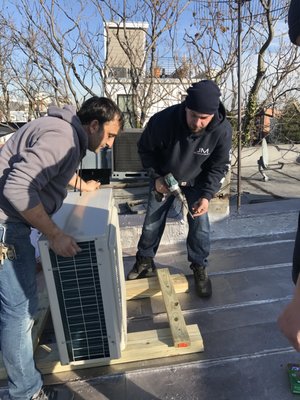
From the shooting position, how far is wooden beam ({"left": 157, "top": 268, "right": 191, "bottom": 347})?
2.32 meters

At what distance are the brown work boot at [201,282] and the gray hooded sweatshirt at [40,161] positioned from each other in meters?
1.58

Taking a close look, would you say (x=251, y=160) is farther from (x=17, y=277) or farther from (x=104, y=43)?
(x=17, y=277)

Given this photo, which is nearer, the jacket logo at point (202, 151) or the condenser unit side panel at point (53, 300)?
the condenser unit side panel at point (53, 300)

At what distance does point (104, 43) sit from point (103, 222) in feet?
20.8

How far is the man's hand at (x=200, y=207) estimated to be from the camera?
9.81ft

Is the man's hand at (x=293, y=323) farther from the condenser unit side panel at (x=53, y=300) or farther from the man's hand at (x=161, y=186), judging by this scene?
the man's hand at (x=161, y=186)

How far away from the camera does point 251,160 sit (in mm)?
8195

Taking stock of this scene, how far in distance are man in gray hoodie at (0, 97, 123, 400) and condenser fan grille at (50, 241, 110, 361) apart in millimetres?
109

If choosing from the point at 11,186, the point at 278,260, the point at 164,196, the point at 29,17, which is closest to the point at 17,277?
the point at 11,186

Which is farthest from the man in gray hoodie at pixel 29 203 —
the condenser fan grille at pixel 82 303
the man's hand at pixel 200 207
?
the man's hand at pixel 200 207

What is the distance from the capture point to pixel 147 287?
3.06 metres

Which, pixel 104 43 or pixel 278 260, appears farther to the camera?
pixel 104 43

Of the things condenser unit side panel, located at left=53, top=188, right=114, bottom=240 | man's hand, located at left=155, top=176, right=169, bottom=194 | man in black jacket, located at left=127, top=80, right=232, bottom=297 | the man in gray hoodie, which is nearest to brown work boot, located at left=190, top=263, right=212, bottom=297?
man in black jacket, located at left=127, top=80, right=232, bottom=297

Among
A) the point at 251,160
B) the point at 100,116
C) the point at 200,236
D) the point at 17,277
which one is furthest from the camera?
the point at 251,160
